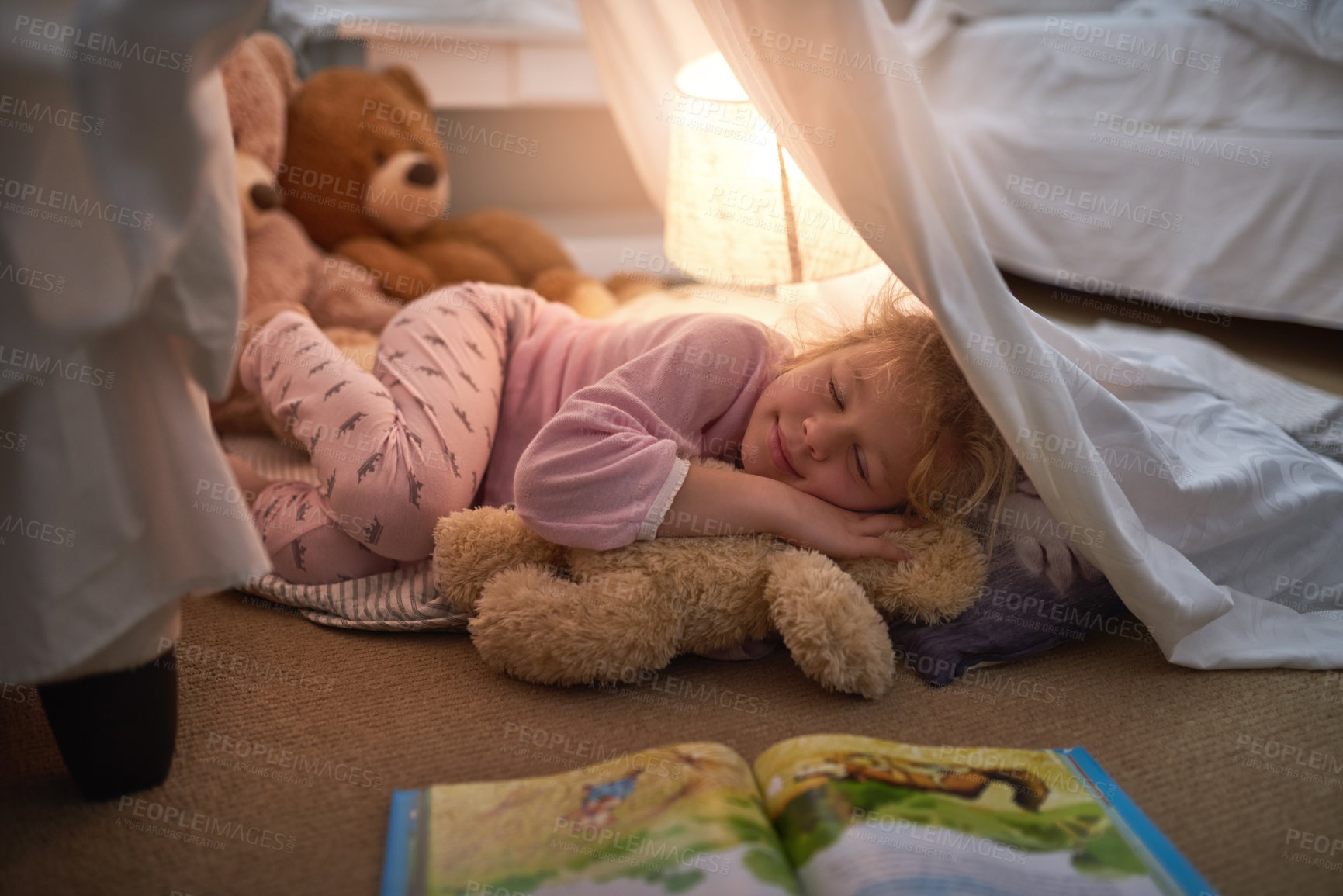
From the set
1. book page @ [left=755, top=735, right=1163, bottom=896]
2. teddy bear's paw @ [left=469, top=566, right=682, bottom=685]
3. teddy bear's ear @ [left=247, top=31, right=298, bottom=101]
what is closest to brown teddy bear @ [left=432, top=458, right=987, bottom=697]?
teddy bear's paw @ [left=469, top=566, right=682, bottom=685]

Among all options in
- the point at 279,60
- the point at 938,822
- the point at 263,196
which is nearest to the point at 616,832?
the point at 938,822

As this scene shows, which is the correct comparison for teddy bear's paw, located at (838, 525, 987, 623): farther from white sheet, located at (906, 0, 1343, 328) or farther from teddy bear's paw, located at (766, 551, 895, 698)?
white sheet, located at (906, 0, 1343, 328)

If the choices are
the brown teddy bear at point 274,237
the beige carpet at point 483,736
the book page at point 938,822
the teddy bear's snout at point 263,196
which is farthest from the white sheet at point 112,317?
the teddy bear's snout at point 263,196

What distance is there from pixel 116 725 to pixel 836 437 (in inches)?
26.0

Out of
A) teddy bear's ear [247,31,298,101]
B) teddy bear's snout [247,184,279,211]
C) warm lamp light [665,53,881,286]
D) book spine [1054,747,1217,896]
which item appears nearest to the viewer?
book spine [1054,747,1217,896]

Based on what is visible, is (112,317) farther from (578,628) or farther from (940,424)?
(940,424)

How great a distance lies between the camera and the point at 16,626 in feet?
2.00

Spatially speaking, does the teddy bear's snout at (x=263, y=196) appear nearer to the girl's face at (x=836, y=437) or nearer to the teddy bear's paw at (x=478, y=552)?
the teddy bear's paw at (x=478, y=552)

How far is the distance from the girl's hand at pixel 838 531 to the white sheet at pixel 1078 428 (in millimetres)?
157

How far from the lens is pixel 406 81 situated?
1.86 m

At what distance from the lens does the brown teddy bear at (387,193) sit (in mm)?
1728

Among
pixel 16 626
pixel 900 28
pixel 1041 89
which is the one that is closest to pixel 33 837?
pixel 16 626

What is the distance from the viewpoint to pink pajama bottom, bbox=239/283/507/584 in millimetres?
990

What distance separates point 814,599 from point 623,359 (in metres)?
0.42
